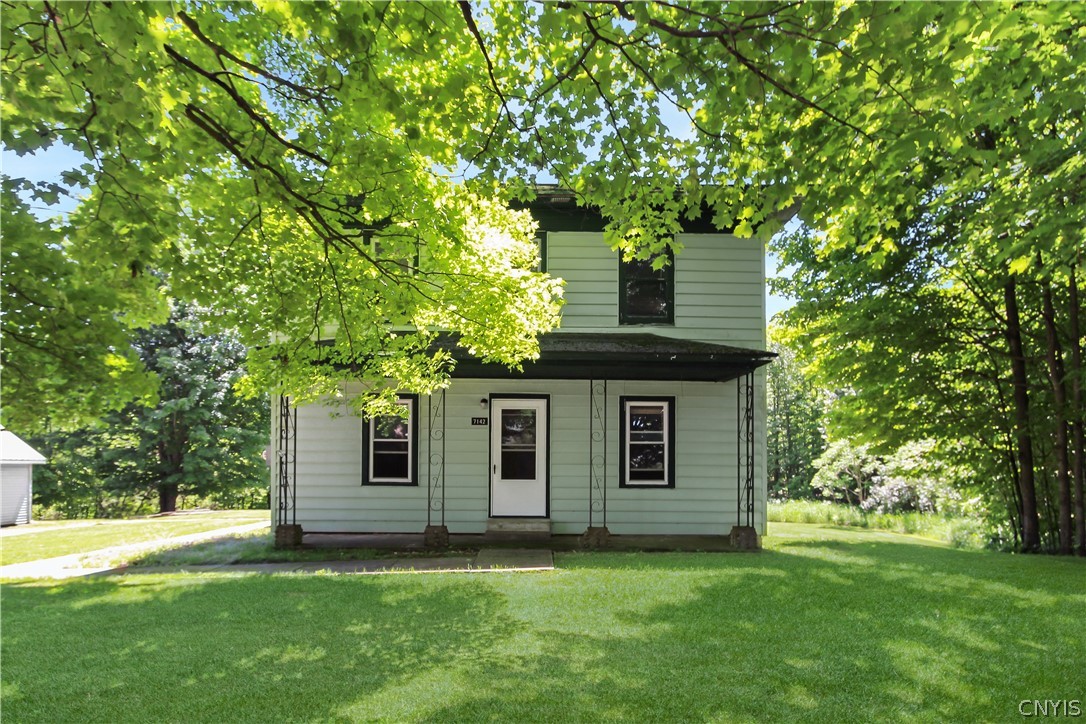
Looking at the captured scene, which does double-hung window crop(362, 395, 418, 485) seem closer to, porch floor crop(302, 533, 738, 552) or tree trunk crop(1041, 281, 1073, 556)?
porch floor crop(302, 533, 738, 552)

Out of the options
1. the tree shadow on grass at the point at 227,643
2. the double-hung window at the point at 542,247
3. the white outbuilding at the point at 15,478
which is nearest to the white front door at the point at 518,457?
the double-hung window at the point at 542,247

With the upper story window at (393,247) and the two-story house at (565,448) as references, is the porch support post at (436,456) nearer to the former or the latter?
the two-story house at (565,448)

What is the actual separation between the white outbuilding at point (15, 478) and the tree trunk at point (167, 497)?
4421mm

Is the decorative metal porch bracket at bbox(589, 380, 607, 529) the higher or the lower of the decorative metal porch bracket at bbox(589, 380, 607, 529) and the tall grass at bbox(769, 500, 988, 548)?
the higher

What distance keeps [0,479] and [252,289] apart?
65.0ft

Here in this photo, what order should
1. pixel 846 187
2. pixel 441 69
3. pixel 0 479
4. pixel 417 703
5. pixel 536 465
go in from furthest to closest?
pixel 0 479 < pixel 536 465 < pixel 441 69 < pixel 846 187 < pixel 417 703

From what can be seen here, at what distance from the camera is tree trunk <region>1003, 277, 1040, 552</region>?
34.2 feet

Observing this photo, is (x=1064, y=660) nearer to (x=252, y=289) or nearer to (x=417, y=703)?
(x=417, y=703)

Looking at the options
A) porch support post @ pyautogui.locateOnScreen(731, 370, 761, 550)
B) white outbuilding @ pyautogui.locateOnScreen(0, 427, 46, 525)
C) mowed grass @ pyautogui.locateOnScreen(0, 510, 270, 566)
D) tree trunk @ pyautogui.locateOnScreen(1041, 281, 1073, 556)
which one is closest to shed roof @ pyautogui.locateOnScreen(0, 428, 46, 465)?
white outbuilding @ pyautogui.locateOnScreen(0, 427, 46, 525)

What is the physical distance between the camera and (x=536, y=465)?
39.0 feet

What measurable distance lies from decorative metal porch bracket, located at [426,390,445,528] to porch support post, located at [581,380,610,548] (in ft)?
9.18

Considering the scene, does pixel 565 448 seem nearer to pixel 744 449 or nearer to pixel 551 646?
pixel 744 449

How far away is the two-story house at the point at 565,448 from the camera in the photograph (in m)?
11.7

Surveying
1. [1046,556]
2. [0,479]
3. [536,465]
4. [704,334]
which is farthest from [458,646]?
[0,479]
